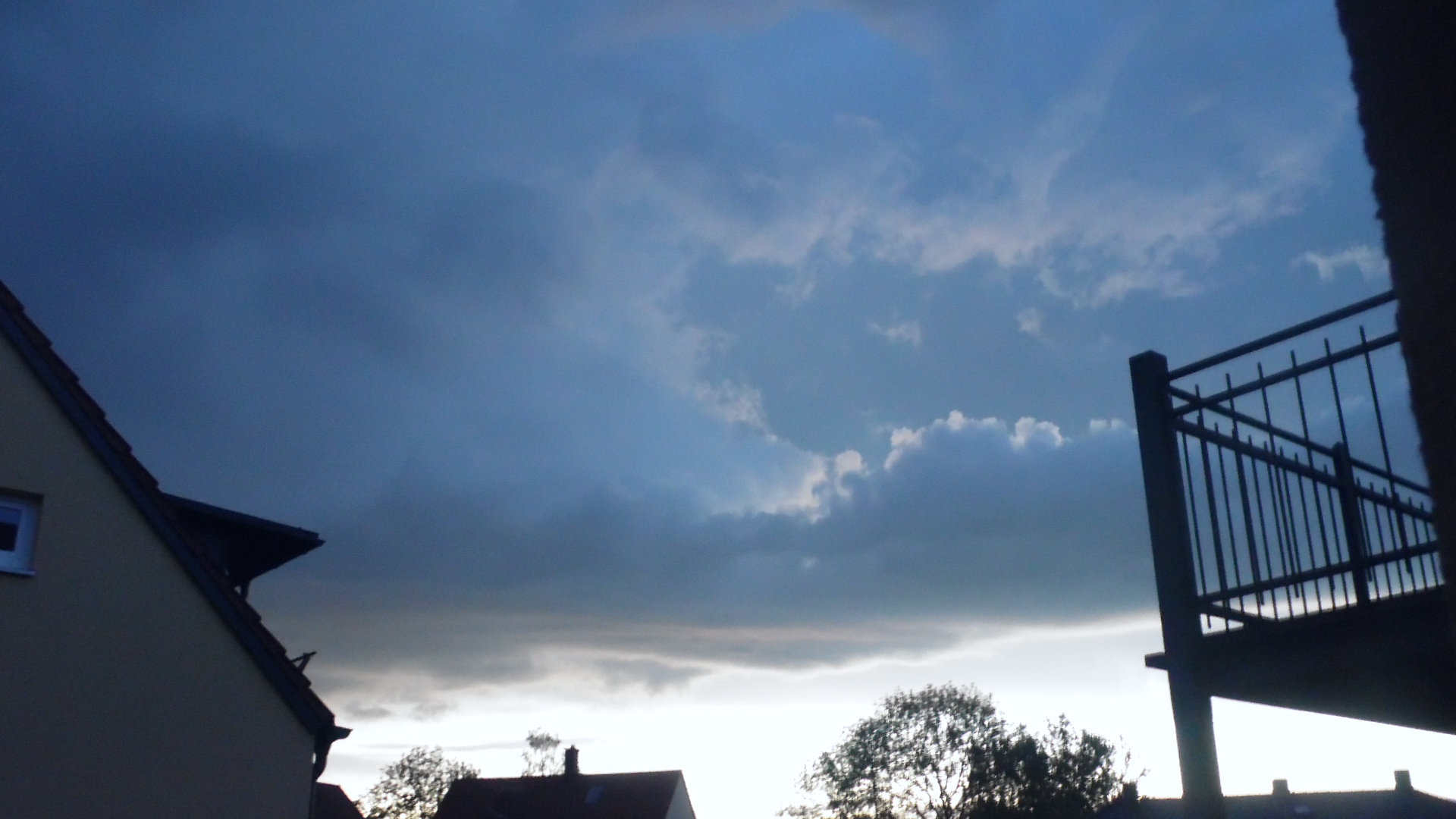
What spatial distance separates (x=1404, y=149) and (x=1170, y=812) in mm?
58901

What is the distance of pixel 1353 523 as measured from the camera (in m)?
5.82

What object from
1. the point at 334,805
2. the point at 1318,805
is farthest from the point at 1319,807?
the point at 334,805

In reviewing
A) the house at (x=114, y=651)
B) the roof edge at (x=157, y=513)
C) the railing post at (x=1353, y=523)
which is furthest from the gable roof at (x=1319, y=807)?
the railing post at (x=1353, y=523)

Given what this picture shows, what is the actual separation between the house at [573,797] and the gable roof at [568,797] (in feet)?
0.10

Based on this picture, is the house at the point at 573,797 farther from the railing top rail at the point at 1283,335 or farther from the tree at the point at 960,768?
the railing top rail at the point at 1283,335

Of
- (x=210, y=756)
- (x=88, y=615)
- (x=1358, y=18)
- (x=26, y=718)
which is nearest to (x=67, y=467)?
(x=88, y=615)

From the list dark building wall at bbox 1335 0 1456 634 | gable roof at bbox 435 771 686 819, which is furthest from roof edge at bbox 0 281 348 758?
gable roof at bbox 435 771 686 819

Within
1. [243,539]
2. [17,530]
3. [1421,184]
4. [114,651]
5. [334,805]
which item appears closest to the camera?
[1421,184]

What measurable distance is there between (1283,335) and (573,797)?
49196mm

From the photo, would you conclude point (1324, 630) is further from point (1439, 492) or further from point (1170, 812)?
point (1170, 812)

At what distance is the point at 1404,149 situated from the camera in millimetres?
1587

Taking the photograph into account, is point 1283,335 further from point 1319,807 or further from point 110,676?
point 1319,807

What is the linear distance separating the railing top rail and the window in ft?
35.4

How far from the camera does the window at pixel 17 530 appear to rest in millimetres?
11234
